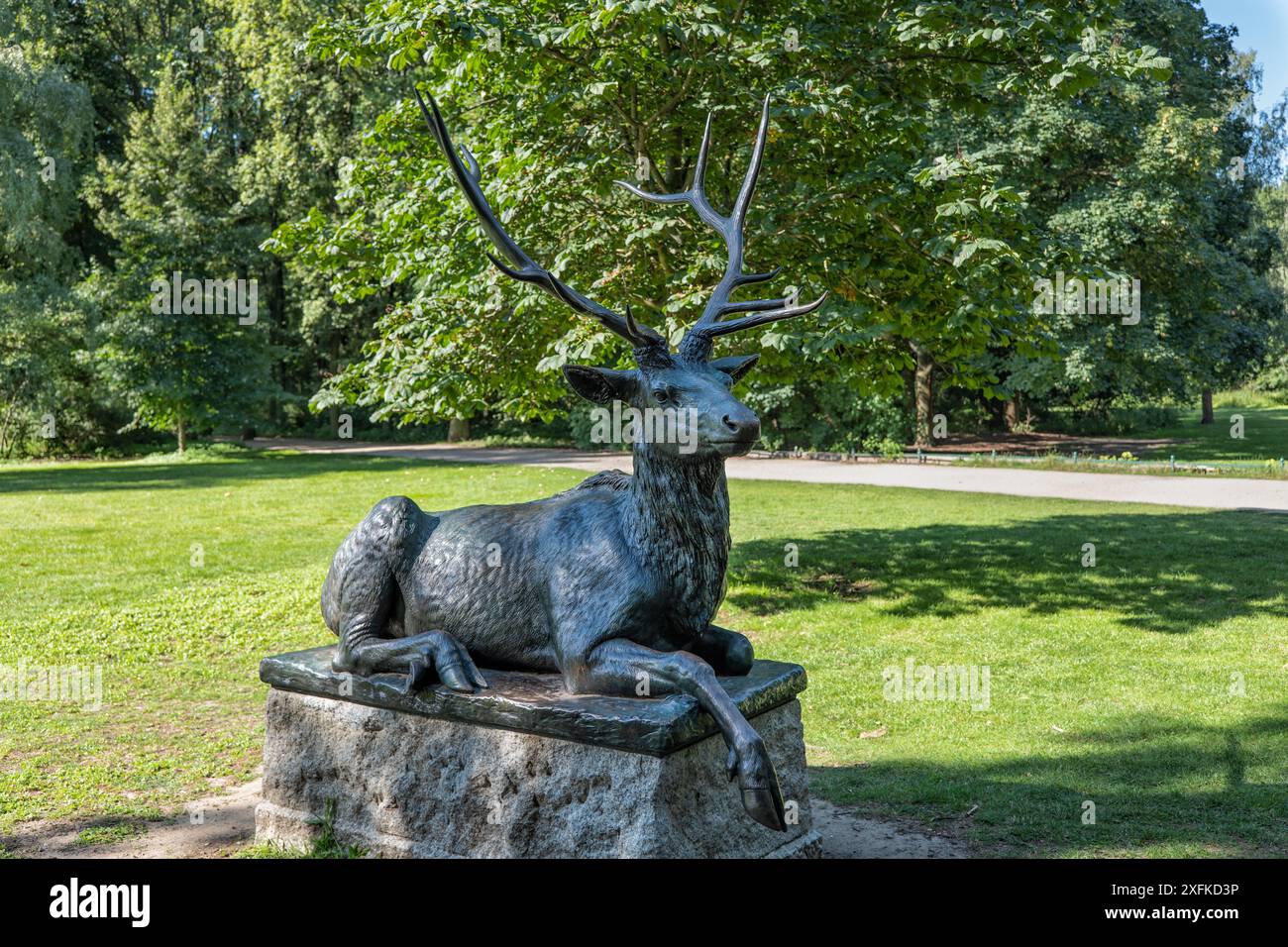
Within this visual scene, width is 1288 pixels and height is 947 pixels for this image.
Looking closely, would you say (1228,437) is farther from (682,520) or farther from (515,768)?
(515,768)

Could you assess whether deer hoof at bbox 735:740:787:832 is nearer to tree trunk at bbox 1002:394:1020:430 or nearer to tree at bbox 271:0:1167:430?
tree at bbox 271:0:1167:430

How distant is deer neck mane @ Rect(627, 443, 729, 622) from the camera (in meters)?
3.68

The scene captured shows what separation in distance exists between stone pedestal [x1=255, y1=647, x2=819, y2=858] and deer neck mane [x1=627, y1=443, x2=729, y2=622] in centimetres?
44

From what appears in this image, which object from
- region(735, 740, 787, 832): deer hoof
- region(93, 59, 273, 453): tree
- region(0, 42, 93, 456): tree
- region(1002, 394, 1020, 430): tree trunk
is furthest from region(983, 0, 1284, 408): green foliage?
region(0, 42, 93, 456): tree

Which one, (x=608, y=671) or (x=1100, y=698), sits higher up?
(x=608, y=671)

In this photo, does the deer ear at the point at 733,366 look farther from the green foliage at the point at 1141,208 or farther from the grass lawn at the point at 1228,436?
the grass lawn at the point at 1228,436

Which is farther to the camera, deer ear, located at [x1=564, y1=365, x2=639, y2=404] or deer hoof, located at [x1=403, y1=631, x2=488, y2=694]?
deer hoof, located at [x1=403, y1=631, x2=488, y2=694]

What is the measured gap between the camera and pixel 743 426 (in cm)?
343

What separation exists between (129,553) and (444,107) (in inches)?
277

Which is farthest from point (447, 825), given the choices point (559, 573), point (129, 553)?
point (129, 553)

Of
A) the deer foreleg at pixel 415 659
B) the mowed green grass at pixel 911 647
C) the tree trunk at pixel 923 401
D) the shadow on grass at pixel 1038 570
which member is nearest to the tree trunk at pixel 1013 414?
the tree trunk at pixel 923 401

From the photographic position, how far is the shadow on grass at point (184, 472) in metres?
20.6

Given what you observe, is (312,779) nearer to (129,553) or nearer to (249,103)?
(129,553)

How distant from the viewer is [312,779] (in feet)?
14.3
